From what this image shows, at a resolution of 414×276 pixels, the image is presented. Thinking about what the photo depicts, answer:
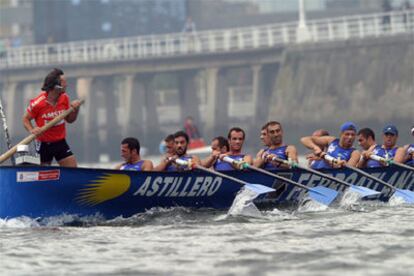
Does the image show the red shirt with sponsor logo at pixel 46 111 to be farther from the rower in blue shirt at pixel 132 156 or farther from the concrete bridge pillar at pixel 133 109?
the concrete bridge pillar at pixel 133 109

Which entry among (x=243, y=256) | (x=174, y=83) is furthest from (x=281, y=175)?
(x=174, y=83)

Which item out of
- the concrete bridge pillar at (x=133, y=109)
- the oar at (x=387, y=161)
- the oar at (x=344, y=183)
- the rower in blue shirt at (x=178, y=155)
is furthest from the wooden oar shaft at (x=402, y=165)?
the concrete bridge pillar at (x=133, y=109)

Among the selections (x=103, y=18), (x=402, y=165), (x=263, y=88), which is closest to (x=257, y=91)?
(x=263, y=88)

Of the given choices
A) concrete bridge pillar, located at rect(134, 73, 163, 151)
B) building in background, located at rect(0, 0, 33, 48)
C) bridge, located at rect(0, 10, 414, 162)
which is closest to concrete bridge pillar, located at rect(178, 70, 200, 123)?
bridge, located at rect(0, 10, 414, 162)

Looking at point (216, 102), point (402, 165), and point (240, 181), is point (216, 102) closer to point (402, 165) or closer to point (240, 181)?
point (402, 165)

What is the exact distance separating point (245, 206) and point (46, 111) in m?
3.31

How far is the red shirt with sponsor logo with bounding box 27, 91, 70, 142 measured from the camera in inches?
712

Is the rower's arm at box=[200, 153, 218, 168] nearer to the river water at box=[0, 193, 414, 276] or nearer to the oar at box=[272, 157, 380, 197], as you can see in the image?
the oar at box=[272, 157, 380, 197]

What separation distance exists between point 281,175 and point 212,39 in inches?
1553

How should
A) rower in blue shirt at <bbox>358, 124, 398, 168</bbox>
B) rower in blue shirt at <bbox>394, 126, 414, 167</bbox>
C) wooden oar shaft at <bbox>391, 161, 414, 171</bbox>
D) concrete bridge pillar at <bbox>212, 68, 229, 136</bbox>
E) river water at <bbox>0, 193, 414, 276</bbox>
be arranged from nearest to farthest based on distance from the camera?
river water at <bbox>0, 193, 414, 276</bbox>
wooden oar shaft at <bbox>391, 161, 414, 171</bbox>
rower in blue shirt at <bbox>358, 124, 398, 168</bbox>
rower in blue shirt at <bbox>394, 126, 414, 167</bbox>
concrete bridge pillar at <bbox>212, 68, 229, 136</bbox>

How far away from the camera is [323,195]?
2011cm

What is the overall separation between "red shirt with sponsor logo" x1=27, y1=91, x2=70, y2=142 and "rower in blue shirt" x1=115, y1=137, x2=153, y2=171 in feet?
4.45

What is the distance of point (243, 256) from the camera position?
14812mm

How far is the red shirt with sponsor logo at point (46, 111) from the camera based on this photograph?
18.1 m
